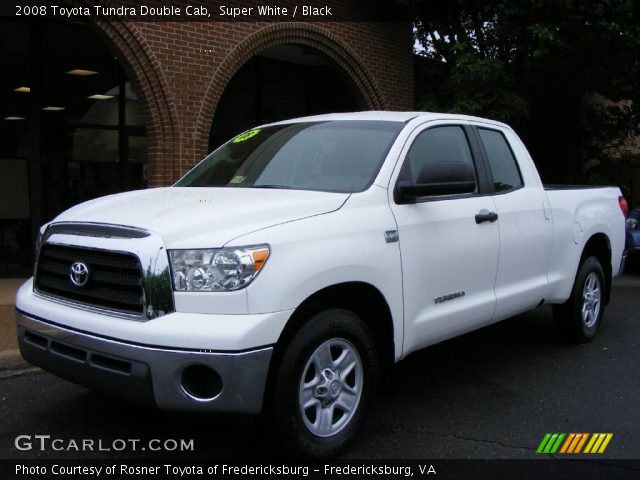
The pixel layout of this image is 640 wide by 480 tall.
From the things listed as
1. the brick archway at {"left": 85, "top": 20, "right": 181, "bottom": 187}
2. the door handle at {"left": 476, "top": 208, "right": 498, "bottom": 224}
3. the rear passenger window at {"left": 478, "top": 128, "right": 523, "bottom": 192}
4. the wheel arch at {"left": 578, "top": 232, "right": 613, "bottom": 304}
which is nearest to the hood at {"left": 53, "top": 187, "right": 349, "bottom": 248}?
the door handle at {"left": 476, "top": 208, "right": 498, "bottom": 224}

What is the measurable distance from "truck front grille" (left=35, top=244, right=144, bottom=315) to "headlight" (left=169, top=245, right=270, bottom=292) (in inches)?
7.8

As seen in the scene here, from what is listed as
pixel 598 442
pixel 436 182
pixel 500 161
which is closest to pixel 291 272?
pixel 436 182

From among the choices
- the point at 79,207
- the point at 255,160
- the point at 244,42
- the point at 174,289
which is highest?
the point at 244,42

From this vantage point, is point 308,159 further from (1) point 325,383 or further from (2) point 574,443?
(2) point 574,443

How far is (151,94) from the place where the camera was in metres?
8.30

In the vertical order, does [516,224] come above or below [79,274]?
above

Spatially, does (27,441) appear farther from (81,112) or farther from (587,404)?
(81,112)

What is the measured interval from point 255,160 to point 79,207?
1.18 meters

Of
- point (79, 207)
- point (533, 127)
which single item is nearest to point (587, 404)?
point (79, 207)

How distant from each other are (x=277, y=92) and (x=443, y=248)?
927 cm

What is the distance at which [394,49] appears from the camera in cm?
1157

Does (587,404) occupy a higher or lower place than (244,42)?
lower

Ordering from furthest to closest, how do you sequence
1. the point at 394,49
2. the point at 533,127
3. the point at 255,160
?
1. the point at 533,127
2. the point at 394,49
3. the point at 255,160

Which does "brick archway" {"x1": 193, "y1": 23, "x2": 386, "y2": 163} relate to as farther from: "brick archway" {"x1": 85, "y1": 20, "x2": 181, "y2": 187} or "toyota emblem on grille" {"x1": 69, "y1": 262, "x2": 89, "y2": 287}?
"toyota emblem on grille" {"x1": 69, "y1": 262, "x2": 89, "y2": 287}
